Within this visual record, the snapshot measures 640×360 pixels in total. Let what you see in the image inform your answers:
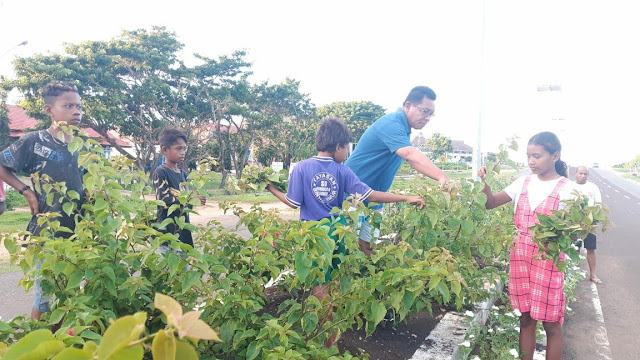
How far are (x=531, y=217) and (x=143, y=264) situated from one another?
2.45 metres

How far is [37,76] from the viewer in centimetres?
1620

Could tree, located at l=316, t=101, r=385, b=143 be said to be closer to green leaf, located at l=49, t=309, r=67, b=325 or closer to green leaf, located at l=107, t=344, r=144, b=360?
green leaf, located at l=49, t=309, r=67, b=325

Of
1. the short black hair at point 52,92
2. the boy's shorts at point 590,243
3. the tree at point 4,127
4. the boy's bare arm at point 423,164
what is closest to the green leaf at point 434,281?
the boy's bare arm at point 423,164

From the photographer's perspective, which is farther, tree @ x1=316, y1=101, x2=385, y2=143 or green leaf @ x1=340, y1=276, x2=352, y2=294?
tree @ x1=316, y1=101, x2=385, y2=143

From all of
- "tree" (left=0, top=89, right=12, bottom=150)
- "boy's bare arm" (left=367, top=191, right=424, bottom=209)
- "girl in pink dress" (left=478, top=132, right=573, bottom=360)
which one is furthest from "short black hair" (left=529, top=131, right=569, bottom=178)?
"tree" (left=0, top=89, right=12, bottom=150)

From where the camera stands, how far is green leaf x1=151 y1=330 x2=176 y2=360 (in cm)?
49

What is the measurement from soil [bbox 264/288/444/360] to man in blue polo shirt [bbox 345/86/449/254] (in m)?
0.61

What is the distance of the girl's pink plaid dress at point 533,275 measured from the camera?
2639mm

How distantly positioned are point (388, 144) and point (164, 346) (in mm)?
2565

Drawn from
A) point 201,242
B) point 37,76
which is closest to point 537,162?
point 201,242

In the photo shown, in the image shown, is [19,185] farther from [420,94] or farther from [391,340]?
[420,94]

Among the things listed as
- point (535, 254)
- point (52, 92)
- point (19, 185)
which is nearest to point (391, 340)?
point (535, 254)

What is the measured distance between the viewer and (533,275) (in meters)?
2.74

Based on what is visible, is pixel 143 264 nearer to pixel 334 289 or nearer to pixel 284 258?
pixel 284 258
